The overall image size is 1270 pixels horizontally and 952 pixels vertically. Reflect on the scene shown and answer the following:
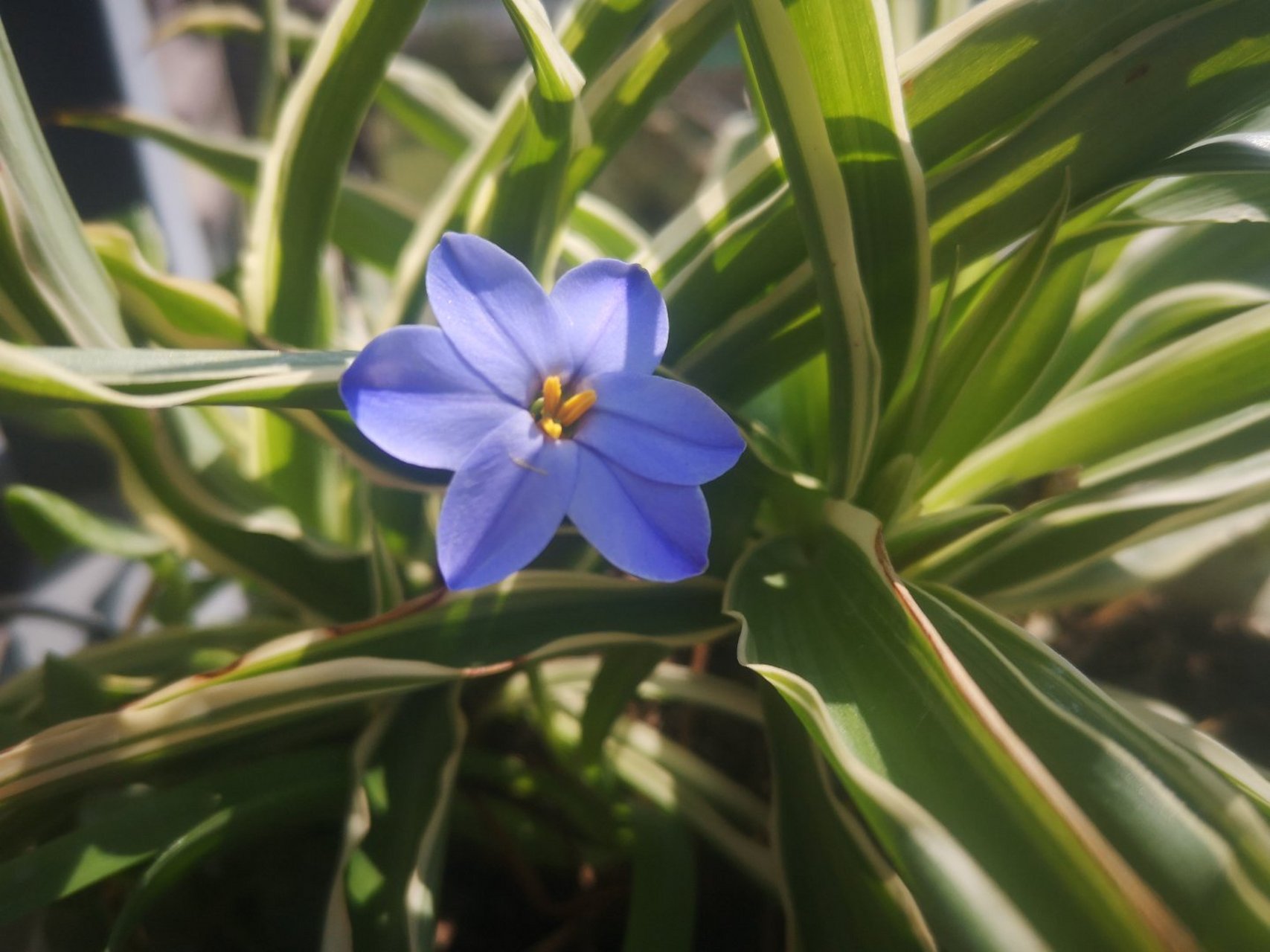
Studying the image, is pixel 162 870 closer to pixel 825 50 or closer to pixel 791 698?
pixel 791 698

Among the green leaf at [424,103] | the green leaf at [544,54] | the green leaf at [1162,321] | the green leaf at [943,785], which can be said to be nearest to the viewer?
the green leaf at [943,785]

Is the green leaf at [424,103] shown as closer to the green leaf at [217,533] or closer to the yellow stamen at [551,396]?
the green leaf at [217,533]

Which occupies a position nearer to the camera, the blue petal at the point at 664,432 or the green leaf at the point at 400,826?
the blue petal at the point at 664,432

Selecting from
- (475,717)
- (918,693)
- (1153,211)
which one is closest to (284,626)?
(475,717)

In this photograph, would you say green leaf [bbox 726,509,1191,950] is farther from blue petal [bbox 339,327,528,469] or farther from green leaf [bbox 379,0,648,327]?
green leaf [bbox 379,0,648,327]

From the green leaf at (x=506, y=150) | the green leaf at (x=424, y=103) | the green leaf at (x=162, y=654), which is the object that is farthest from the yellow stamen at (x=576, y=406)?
the green leaf at (x=424, y=103)

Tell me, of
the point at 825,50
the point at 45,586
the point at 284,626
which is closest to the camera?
the point at 825,50
